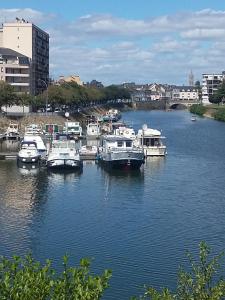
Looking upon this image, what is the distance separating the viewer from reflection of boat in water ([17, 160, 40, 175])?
31.1 m

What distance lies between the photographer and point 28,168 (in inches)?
1277

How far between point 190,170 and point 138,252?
1634cm

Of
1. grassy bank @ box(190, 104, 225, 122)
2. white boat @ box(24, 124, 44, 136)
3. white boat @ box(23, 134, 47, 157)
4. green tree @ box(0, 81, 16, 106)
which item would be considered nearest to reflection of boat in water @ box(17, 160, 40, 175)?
white boat @ box(23, 134, 47, 157)

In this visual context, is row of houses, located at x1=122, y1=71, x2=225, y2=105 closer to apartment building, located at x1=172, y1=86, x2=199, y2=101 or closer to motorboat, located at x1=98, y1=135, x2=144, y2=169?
apartment building, located at x1=172, y1=86, x2=199, y2=101

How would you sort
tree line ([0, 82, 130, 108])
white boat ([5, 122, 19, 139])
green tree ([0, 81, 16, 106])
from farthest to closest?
tree line ([0, 82, 130, 108]), green tree ([0, 81, 16, 106]), white boat ([5, 122, 19, 139])

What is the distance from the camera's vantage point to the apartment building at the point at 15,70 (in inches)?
2633

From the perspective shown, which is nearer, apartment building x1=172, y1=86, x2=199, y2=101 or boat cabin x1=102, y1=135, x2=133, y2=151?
boat cabin x1=102, y1=135, x2=133, y2=151

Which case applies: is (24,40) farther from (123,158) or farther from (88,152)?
(123,158)

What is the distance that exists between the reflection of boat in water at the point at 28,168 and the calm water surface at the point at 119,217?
231 millimetres

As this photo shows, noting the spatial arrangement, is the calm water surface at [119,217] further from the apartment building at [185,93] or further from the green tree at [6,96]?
the apartment building at [185,93]

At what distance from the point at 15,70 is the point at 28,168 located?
122ft

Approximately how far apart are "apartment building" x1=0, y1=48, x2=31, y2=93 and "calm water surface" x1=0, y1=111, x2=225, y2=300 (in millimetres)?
33853

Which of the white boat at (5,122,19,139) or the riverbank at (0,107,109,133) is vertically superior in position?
the riverbank at (0,107,109,133)

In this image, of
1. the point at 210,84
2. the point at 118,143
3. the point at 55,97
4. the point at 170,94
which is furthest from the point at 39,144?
the point at 170,94
